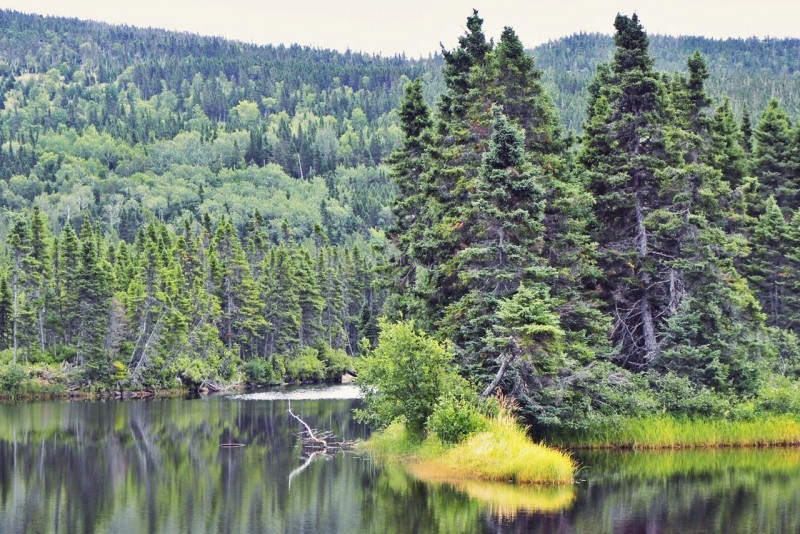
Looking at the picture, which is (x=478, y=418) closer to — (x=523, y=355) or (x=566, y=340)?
(x=523, y=355)

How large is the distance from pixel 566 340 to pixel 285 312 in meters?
74.5

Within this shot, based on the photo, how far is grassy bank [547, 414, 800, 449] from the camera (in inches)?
1743

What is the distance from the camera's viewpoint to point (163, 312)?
99750 millimetres

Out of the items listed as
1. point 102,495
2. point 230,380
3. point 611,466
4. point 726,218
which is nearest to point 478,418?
point 611,466

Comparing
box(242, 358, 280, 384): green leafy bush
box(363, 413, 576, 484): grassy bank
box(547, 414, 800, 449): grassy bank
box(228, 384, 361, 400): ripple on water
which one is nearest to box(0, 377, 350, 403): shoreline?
box(228, 384, 361, 400): ripple on water

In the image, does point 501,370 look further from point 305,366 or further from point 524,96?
point 305,366

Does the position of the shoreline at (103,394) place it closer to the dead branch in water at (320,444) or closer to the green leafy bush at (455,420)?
the dead branch in water at (320,444)

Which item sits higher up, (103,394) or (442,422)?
(442,422)

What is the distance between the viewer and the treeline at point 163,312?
94938 mm

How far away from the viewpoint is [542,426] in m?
43.8

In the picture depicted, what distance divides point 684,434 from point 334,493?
18408 mm

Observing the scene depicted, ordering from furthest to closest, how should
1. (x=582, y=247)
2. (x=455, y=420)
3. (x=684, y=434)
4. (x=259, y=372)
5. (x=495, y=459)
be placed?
(x=259, y=372), (x=582, y=247), (x=684, y=434), (x=455, y=420), (x=495, y=459)

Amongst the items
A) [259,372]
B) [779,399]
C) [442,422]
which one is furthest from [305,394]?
[442,422]

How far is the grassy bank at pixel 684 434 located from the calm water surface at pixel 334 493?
1270mm
